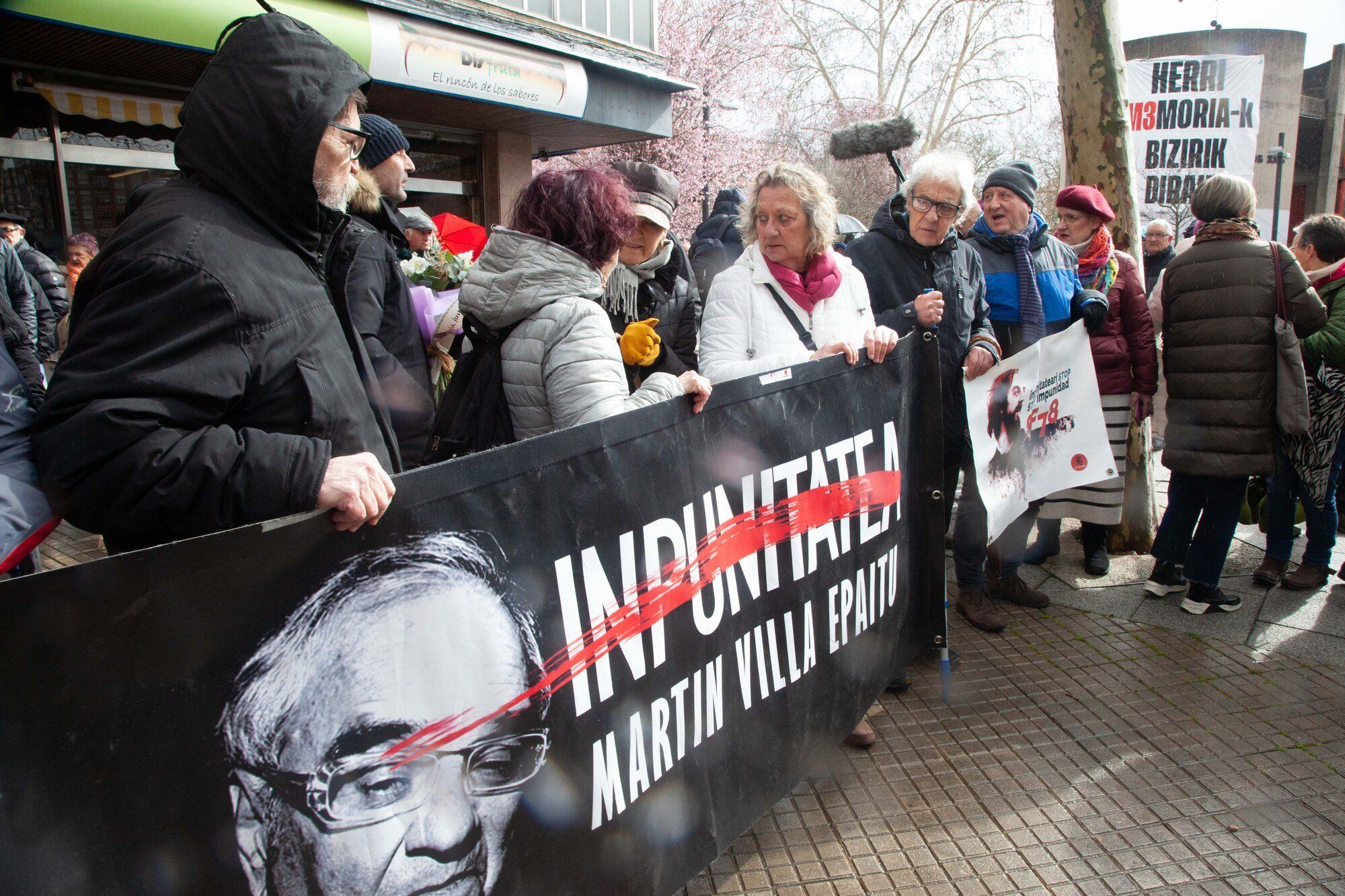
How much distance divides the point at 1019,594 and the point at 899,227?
2.02 meters

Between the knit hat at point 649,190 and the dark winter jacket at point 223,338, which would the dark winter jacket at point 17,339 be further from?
the knit hat at point 649,190

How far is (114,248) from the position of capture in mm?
1431

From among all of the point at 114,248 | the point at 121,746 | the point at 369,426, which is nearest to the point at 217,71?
the point at 114,248

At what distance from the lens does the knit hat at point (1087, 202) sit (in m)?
4.47

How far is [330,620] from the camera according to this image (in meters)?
1.32

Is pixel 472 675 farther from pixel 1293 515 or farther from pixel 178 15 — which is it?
pixel 178 15

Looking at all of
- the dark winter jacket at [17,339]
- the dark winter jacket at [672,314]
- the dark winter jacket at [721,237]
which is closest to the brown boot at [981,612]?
the dark winter jacket at [672,314]

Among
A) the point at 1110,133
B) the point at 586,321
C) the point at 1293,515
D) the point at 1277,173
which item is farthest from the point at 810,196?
the point at 1277,173

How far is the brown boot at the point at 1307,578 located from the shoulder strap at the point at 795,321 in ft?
10.9

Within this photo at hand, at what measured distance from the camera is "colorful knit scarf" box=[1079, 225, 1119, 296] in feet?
14.6

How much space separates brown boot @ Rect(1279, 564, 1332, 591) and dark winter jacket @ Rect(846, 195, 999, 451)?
2287 millimetres

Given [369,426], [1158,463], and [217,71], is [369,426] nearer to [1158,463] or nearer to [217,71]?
[217,71]

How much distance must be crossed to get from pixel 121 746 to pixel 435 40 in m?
10.0

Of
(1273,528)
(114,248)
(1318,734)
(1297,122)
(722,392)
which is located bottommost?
(1318,734)
